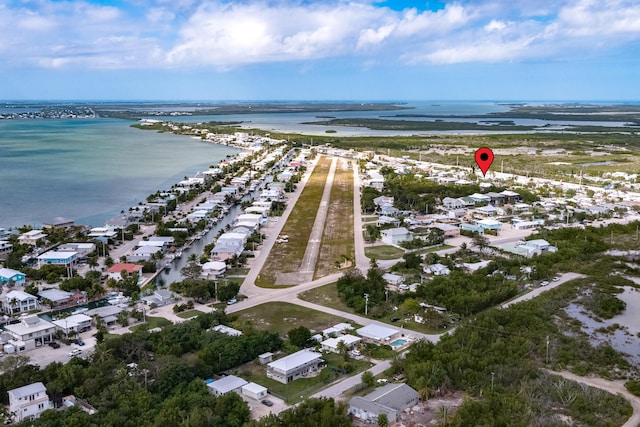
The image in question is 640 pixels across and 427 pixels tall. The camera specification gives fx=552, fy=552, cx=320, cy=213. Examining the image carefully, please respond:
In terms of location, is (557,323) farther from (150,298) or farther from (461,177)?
(461,177)

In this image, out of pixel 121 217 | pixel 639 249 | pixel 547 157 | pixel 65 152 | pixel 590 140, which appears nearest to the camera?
pixel 639 249

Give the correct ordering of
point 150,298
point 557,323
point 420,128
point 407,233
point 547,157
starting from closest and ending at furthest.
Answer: point 557,323 < point 150,298 < point 407,233 < point 547,157 < point 420,128

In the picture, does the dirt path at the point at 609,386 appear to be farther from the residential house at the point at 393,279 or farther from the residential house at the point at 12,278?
the residential house at the point at 12,278

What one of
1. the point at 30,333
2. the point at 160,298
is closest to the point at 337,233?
the point at 160,298

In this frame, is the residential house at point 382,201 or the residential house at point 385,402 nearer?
the residential house at point 385,402

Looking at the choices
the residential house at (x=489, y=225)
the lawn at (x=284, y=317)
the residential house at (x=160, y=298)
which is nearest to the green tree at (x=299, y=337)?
the lawn at (x=284, y=317)

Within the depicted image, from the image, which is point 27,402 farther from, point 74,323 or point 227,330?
point 227,330

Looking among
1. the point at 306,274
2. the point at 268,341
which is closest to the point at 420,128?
the point at 306,274
